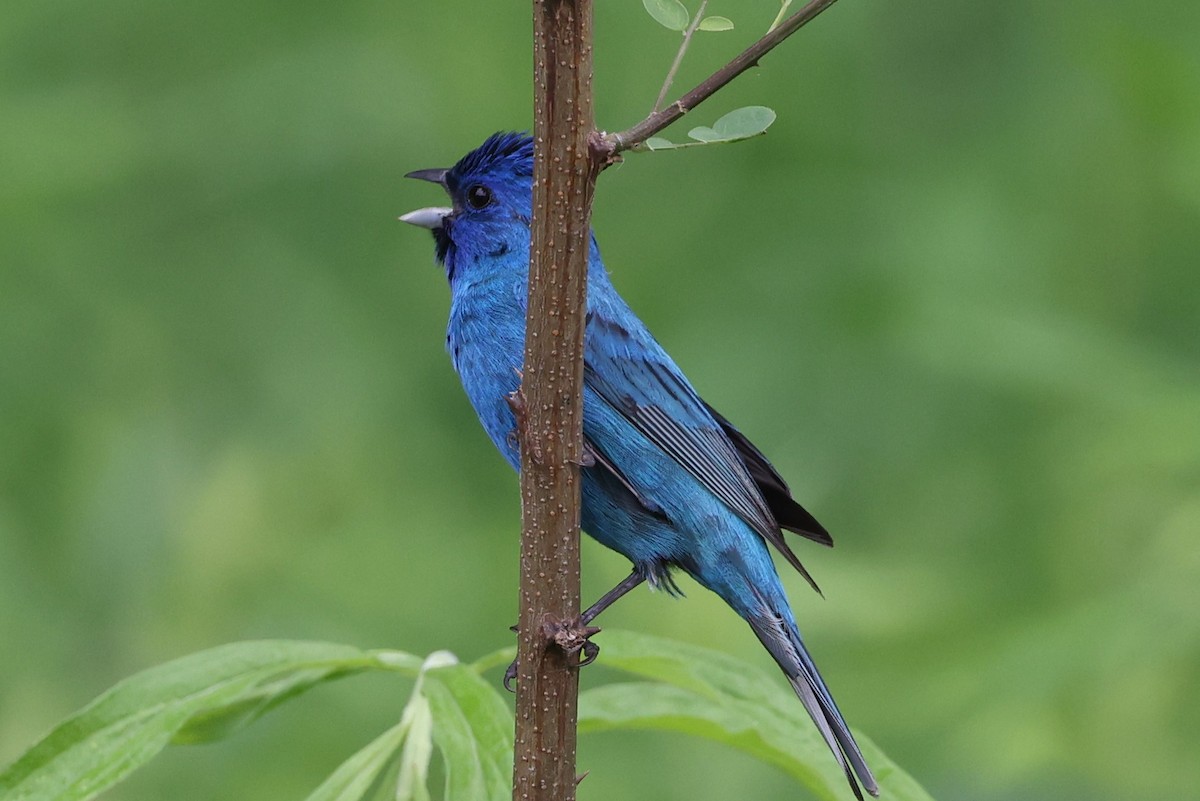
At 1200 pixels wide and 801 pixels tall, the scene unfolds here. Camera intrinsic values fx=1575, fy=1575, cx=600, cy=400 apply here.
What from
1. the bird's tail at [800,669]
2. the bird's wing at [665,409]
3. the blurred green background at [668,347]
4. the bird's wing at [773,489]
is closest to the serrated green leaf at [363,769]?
the bird's tail at [800,669]

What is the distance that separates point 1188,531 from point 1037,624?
1.46 feet

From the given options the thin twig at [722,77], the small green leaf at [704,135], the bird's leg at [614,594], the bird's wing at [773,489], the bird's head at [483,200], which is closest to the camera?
the thin twig at [722,77]

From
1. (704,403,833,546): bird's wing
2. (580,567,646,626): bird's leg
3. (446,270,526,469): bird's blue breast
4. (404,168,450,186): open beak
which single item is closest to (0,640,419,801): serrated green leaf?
(580,567,646,626): bird's leg

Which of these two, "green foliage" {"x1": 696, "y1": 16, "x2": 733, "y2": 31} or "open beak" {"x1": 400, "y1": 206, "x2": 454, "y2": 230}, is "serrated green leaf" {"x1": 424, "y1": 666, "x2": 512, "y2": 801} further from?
"open beak" {"x1": 400, "y1": 206, "x2": 454, "y2": 230}

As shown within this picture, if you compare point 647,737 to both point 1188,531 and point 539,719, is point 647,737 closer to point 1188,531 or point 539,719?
point 1188,531

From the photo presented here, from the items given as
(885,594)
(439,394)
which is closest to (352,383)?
(439,394)

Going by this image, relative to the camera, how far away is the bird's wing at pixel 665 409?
11.8ft

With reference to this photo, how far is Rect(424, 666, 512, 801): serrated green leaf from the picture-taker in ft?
7.75

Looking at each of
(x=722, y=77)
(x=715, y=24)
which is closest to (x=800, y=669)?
(x=715, y=24)

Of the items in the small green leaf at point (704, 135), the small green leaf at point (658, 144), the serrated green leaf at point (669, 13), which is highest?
the serrated green leaf at point (669, 13)

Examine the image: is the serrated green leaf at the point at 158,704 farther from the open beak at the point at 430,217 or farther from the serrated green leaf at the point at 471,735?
the open beak at the point at 430,217

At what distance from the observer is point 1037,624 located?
4.00m

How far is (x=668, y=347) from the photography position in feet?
16.4

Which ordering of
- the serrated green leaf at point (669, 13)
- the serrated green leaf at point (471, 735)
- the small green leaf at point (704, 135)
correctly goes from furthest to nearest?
the serrated green leaf at point (471, 735) → the serrated green leaf at point (669, 13) → the small green leaf at point (704, 135)
